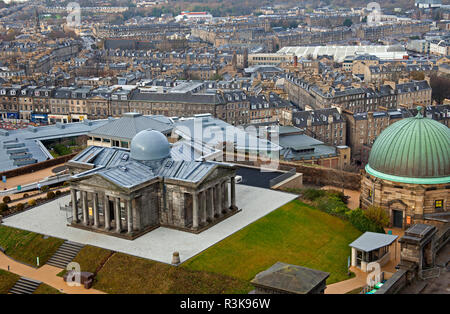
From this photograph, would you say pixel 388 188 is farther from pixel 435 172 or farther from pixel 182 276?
pixel 182 276

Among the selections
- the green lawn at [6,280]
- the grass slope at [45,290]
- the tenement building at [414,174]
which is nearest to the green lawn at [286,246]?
the tenement building at [414,174]

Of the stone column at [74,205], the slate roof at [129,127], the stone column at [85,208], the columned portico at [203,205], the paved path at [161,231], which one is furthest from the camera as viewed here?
the slate roof at [129,127]

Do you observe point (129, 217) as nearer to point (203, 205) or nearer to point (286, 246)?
point (203, 205)

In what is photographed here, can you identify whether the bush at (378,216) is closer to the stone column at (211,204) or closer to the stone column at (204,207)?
the stone column at (211,204)

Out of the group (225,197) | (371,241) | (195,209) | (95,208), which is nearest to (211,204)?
(225,197)

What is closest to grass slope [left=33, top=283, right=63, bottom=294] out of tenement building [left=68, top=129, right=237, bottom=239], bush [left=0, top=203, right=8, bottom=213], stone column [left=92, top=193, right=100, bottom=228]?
tenement building [left=68, top=129, right=237, bottom=239]

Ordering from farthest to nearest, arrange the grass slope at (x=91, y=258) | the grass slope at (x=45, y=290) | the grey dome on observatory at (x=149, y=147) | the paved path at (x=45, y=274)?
the grey dome on observatory at (x=149, y=147), the grass slope at (x=91, y=258), the paved path at (x=45, y=274), the grass slope at (x=45, y=290)
